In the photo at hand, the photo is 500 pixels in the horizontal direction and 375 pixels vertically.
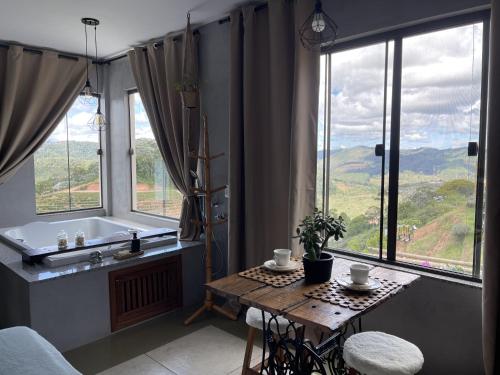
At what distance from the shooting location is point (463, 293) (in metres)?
2.04

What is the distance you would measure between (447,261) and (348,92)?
49.6 inches

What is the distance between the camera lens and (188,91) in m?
3.16

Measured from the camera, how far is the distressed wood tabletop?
1.39 metres

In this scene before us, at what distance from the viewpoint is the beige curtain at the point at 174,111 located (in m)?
3.33

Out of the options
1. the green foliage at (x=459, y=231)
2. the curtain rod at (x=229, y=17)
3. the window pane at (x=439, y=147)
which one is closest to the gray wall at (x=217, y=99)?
the curtain rod at (x=229, y=17)

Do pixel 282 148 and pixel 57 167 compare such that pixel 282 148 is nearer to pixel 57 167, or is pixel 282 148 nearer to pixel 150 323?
pixel 150 323

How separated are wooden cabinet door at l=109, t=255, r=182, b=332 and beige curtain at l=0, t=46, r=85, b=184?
2.00 m

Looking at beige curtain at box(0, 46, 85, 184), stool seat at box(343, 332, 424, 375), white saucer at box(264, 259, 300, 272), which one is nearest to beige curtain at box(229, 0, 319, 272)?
white saucer at box(264, 259, 300, 272)

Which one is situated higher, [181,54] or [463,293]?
[181,54]

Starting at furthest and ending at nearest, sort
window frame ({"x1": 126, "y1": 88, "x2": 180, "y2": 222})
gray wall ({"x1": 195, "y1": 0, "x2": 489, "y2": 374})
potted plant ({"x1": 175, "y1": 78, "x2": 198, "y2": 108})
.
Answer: window frame ({"x1": 126, "y1": 88, "x2": 180, "y2": 222}) → potted plant ({"x1": 175, "y1": 78, "x2": 198, "y2": 108}) → gray wall ({"x1": 195, "y1": 0, "x2": 489, "y2": 374})

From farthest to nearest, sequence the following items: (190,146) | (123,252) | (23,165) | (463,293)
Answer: (23,165)
(190,146)
(123,252)
(463,293)

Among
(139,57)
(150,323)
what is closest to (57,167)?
(139,57)

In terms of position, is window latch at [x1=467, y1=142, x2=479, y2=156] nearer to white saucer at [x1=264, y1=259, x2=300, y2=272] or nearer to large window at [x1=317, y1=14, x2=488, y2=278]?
large window at [x1=317, y1=14, x2=488, y2=278]

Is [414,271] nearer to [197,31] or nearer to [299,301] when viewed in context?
[299,301]
